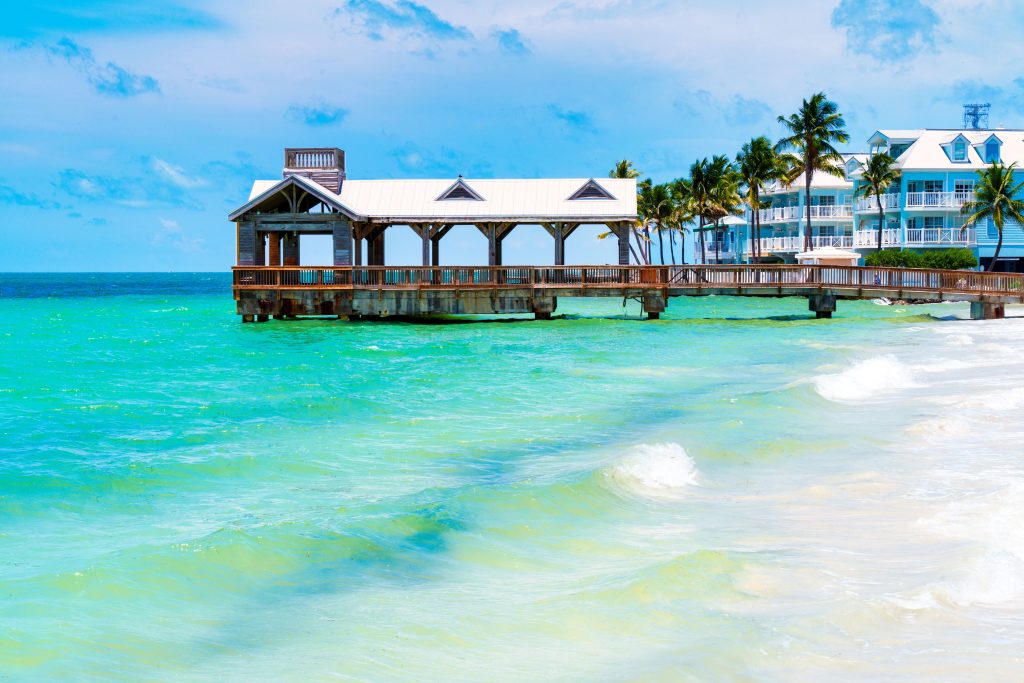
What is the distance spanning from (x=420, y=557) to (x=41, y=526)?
4.04m

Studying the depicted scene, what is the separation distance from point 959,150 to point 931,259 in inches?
388

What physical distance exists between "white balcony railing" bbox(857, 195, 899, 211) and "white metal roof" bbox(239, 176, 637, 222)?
30090 millimetres

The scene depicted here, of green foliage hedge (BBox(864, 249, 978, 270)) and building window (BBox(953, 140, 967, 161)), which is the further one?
building window (BBox(953, 140, 967, 161))

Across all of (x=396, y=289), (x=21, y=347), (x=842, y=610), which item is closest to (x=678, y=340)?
(x=396, y=289)

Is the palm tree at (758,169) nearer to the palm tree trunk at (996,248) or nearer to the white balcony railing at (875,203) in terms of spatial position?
the white balcony railing at (875,203)

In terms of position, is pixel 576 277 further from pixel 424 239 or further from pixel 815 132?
pixel 815 132

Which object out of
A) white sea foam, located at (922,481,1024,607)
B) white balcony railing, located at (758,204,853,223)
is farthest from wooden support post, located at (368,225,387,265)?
white balcony railing, located at (758,204,853,223)

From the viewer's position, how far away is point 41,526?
976cm

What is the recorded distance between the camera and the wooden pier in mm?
39812

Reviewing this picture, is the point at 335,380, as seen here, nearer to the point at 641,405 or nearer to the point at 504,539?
the point at 641,405

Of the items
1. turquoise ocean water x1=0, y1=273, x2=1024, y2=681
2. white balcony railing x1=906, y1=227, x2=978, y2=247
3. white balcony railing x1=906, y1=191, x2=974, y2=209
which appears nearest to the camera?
turquoise ocean water x1=0, y1=273, x2=1024, y2=681

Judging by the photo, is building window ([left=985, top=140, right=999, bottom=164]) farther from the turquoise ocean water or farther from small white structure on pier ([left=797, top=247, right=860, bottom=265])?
the turquoise ocean water

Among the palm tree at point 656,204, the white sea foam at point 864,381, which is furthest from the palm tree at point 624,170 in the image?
the white sea foam at point 864,381

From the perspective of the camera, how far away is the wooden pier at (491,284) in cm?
3981
